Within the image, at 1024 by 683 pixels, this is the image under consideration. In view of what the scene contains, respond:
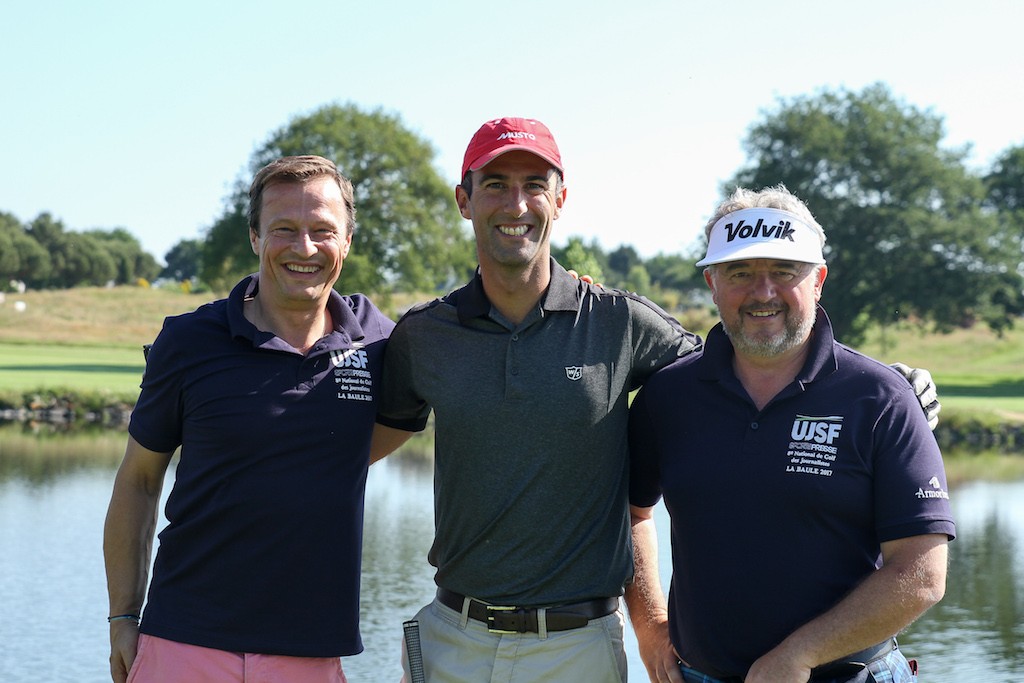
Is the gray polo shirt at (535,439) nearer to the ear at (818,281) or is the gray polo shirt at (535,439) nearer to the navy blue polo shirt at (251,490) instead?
the navy blue polo shirt at (251,490)

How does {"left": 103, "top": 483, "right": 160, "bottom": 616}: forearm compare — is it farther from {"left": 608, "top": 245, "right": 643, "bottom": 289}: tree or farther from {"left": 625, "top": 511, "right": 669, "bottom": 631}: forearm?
{"left": 608, "top": 245, "right": 643, "bottom": 289}: tree

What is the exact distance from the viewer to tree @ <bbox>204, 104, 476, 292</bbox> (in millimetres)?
44875

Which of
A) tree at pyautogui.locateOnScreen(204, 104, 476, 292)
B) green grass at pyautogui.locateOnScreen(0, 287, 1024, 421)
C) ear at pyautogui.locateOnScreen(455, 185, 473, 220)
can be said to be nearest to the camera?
ear at pyautogui.locateOnScreen(455, 185, 473, 220)

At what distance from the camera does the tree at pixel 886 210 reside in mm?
45812

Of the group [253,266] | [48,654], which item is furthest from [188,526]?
[253,266]

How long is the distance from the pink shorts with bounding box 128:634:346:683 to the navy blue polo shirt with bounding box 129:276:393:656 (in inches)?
1.5

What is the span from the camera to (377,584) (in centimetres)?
1362

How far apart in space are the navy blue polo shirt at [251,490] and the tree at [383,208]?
39932 mm

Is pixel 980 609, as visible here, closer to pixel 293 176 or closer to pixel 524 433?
pixel 524 433

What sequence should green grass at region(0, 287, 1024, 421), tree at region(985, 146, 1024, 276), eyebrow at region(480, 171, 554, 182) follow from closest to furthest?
eyebrow at region(480, 171, 554, 182)
green grass at region(0, 287, 1024, 421)
tree at region(985, 146, 1024, 276)

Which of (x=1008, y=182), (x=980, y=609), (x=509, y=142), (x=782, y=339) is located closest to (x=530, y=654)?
(x=782, y=339)

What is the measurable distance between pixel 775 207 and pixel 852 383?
0.61 metres

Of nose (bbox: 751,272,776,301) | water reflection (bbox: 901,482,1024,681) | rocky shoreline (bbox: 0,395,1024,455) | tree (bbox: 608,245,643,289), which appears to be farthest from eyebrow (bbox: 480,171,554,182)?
tree (bbox: 608,245,643,289)

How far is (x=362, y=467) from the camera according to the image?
3.93m
